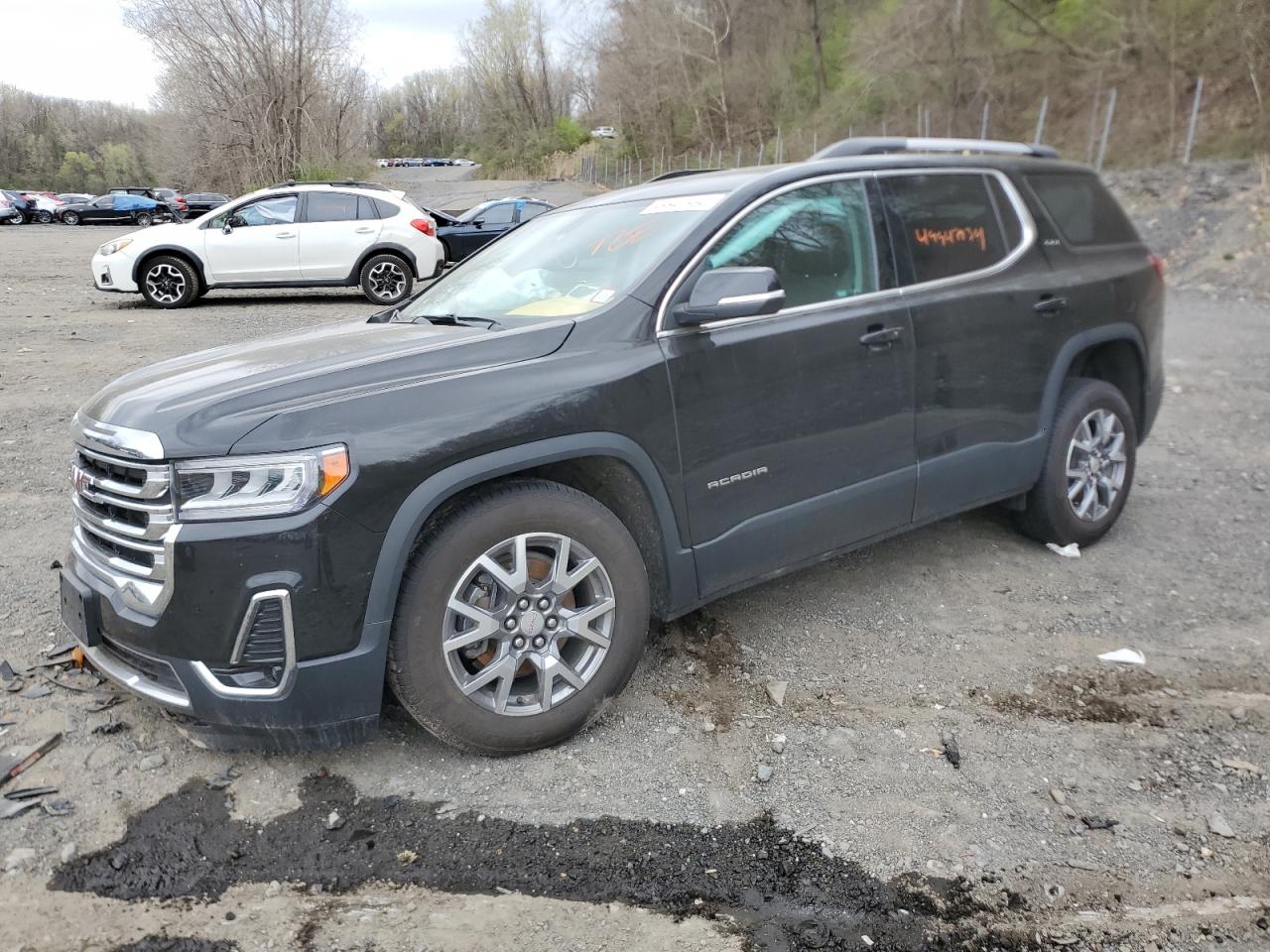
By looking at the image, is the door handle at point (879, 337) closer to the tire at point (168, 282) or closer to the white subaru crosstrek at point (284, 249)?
the white subaru crosstrek at point (284, 249)

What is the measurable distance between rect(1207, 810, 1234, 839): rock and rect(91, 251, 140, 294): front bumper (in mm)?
13497

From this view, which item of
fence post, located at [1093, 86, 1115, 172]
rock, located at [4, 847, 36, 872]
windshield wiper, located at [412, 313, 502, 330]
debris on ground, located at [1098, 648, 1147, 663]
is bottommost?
debris on ground, located at [1098, 648, 1147, 663]

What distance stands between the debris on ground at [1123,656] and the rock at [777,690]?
4.08ft

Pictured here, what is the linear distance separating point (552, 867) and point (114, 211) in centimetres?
4963

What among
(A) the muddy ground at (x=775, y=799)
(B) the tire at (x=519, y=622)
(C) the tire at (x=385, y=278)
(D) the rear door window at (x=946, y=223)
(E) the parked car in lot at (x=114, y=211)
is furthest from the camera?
(E) the parked car in lot at (x=114, y=211)

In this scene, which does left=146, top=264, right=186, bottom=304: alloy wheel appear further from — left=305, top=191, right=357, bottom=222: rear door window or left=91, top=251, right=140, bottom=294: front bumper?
left=305, top=191, right=357, bottom=222: rear door window

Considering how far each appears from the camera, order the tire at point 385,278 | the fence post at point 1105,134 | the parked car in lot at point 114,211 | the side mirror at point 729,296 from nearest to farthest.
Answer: the side mirror at point 729,296
the tire at point 385,278
the fence post at point 1105,134
the parked car in lot at point 114,211

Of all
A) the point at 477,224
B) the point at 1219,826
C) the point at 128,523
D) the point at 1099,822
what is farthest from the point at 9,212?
the point at 1219,826

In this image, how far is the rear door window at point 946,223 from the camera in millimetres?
3916

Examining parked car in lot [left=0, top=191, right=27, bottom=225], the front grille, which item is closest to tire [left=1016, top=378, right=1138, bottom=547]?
the front grille

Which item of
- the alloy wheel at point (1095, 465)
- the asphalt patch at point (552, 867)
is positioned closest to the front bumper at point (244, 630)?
the asphalt patch at point (552, 867)

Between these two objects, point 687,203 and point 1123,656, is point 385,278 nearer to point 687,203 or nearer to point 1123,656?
point 687,203

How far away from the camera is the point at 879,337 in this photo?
3.65m

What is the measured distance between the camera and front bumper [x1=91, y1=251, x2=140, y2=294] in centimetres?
1273
